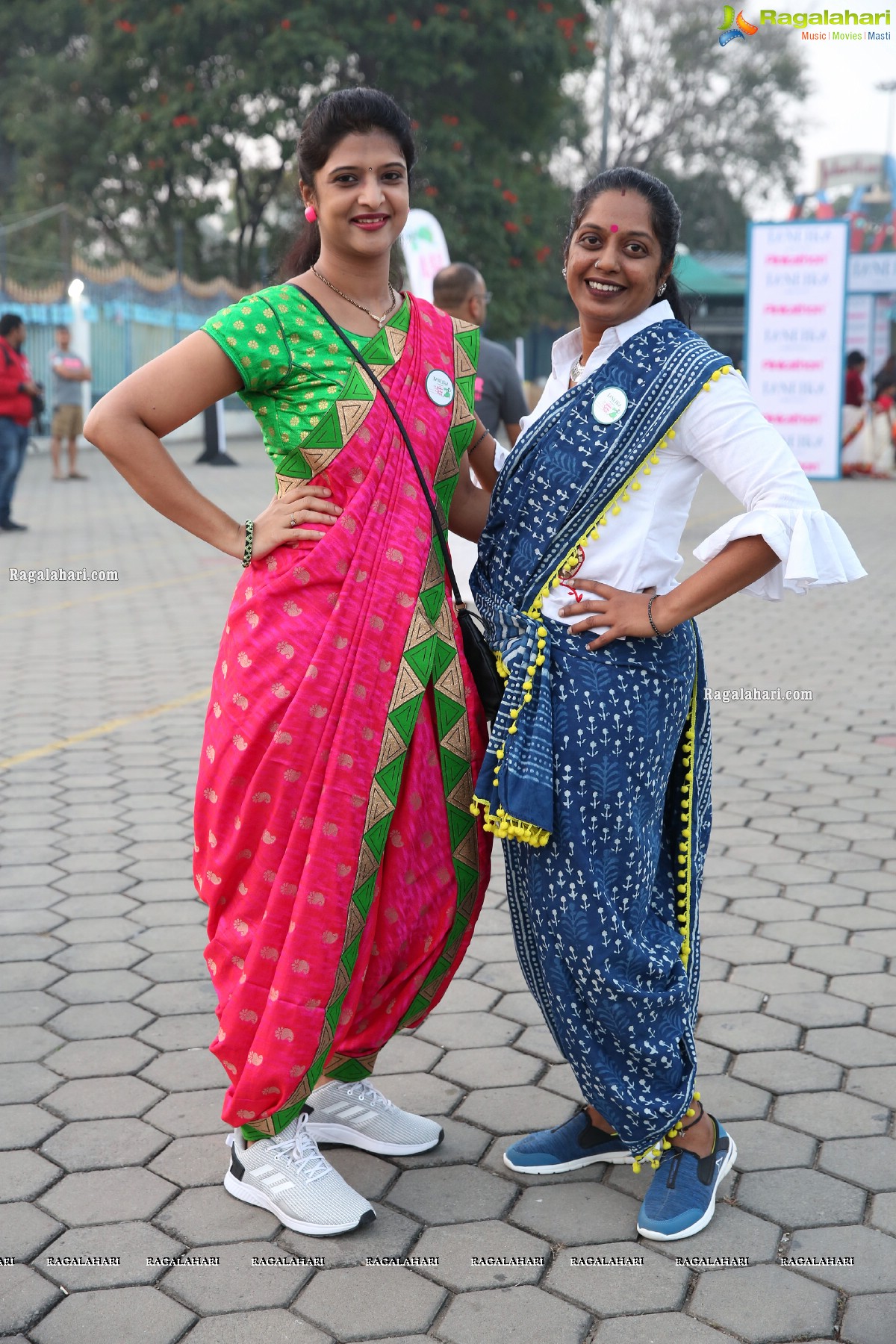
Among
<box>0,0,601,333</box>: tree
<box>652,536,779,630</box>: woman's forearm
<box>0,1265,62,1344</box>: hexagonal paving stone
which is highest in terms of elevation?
<box>0,0,601,333</box>: tree

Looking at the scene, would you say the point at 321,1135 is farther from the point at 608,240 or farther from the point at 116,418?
the point at 608,240

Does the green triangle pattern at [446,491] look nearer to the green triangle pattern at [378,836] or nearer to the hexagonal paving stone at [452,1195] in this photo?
the green triangle pattern at [378,836]

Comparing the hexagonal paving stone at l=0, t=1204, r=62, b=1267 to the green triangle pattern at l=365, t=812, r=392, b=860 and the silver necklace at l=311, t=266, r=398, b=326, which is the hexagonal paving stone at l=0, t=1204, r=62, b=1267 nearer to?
the green triangle pattern at l=365, t=812, r=392, b=860

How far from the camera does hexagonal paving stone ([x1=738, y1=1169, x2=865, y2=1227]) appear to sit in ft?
7.72

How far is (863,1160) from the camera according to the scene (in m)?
2.53

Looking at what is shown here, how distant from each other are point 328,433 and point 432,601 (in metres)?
0.35

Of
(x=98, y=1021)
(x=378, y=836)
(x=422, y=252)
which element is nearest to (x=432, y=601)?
(x=378, y=836)

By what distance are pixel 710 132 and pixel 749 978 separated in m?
37.1

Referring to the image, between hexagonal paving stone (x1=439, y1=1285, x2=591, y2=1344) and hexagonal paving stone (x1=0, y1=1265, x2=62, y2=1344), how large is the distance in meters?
0.61

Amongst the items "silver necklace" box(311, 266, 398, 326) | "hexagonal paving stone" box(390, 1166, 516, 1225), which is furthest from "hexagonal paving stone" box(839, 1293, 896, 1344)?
"silver necklace" box(311, 266, 398, 326)

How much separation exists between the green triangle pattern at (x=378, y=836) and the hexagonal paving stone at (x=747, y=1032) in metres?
1.15

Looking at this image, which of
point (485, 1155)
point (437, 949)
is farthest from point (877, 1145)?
point (437, 949)

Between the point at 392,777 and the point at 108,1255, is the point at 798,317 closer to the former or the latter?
the point at 392,777

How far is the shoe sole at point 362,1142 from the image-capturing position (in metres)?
2.59
